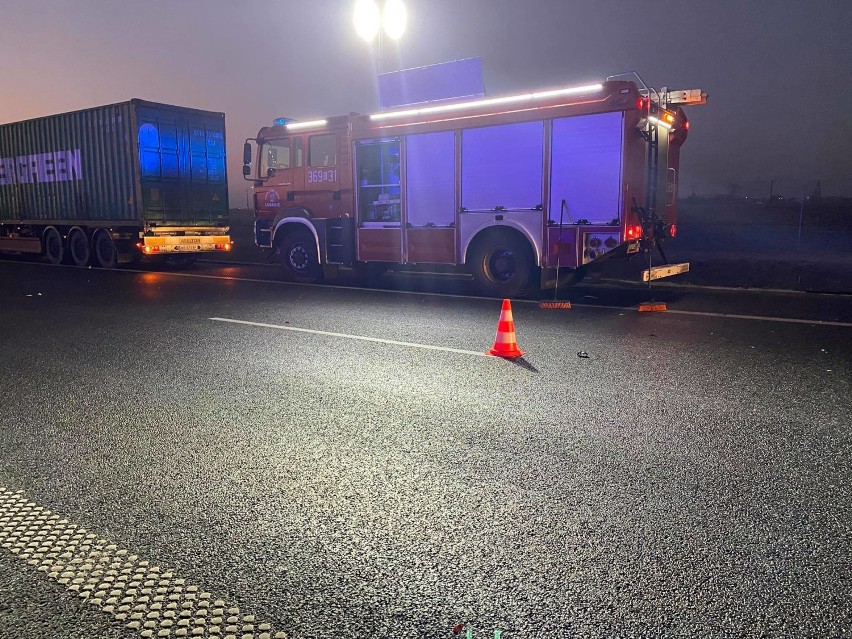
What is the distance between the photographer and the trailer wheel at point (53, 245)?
20422 millimetres

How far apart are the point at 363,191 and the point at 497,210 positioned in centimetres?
321

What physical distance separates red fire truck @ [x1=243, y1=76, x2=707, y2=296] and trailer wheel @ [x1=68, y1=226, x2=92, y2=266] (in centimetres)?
742

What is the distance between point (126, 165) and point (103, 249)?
2.98 meters

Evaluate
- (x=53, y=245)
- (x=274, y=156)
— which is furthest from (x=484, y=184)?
(x=53, y=245)

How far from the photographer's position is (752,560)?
2795mm

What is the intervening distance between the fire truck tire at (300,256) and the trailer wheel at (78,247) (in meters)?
7.91

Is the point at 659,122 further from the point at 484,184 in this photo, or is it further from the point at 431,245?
the point at 431,245

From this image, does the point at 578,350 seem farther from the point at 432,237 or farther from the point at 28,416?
the point at 432,237

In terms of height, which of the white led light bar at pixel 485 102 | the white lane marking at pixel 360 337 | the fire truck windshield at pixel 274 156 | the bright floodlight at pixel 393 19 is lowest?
the white lane marking at pixel 360 337

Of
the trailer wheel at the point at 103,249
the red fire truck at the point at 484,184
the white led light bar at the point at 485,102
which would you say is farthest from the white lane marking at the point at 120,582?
the trailer wheel at the point at 103,249

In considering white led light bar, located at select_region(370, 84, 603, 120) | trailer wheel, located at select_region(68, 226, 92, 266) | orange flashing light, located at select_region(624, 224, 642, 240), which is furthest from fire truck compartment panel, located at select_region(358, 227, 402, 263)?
trailer wheel, located at select_region(68, 226, 92, 266)

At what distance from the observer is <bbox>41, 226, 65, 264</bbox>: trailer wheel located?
20.4m

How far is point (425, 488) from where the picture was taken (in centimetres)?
360

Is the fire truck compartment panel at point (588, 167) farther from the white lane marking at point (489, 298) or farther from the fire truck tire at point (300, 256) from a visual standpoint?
the fire truck tire at point (300, 256)
